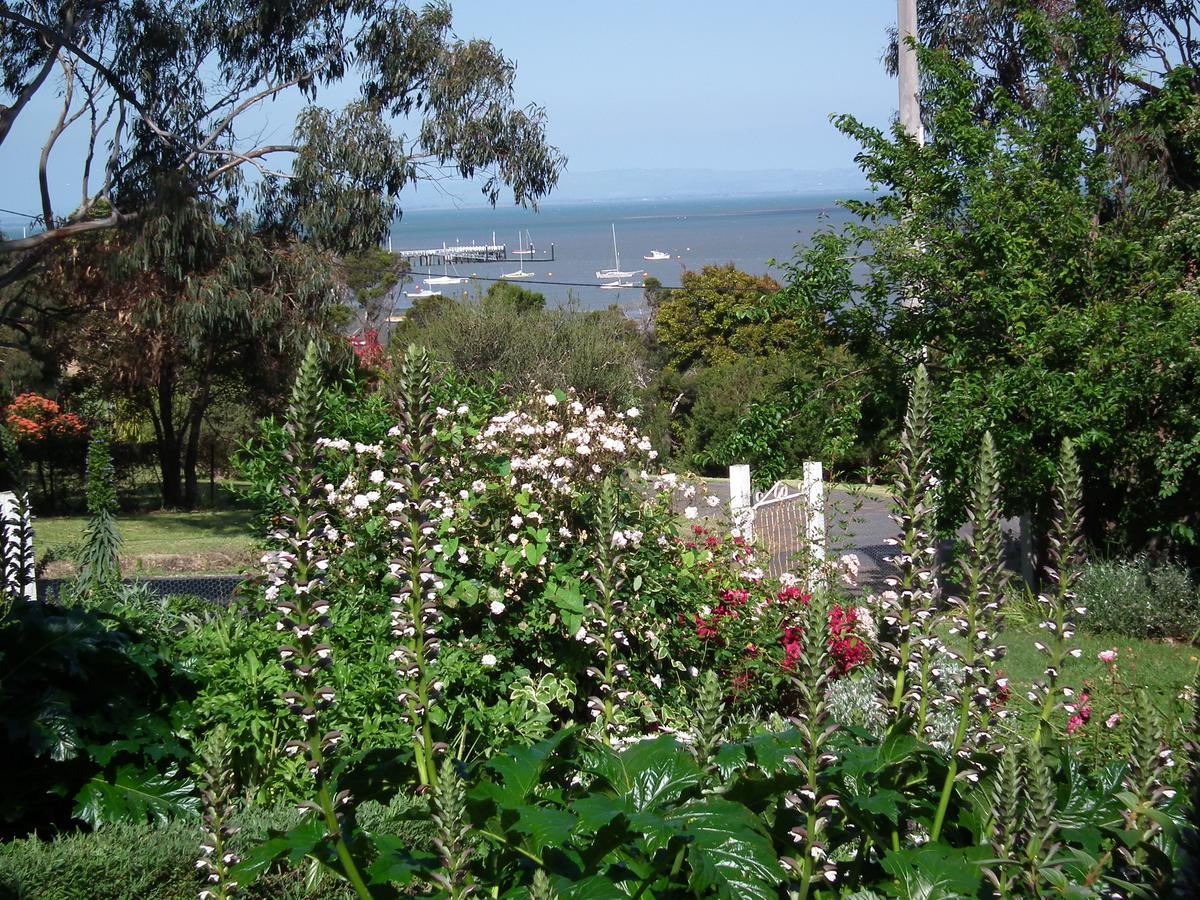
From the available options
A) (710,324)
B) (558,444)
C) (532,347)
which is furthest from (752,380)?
(558,444)

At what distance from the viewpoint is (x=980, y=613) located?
2.13 metres

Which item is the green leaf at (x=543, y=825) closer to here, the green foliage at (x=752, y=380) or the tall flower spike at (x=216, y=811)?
the tall flower spike at (x=216, y=811)

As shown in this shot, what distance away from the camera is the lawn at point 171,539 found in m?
12.5

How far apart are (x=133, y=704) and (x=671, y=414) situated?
24.8 meters

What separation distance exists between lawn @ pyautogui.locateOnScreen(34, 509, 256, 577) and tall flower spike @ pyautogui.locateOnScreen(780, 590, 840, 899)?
8.80 m

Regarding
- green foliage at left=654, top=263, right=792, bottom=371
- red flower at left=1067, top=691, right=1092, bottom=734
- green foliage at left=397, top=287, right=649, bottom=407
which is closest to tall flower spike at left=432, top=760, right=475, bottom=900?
red flower at left=1067, top=691, right=1092, bottom=734

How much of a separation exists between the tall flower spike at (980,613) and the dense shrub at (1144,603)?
7.36 meters

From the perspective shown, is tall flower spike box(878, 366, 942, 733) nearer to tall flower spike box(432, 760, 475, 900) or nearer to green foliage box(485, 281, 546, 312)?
tall flower spike box(432, 760, 475, 900)

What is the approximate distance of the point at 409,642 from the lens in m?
2.10

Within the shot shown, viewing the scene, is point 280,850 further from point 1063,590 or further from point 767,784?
point 1063,590

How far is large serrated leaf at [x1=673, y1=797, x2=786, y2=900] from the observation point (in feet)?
5.71

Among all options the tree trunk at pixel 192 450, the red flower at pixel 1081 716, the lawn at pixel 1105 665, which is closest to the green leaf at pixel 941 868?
the red flower at pixel 1081 716

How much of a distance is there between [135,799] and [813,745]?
2.73 m

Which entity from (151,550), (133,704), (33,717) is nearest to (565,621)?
(133,704)
